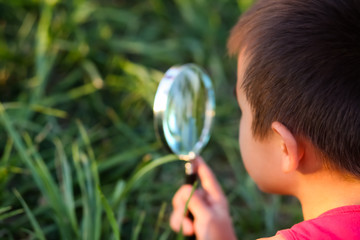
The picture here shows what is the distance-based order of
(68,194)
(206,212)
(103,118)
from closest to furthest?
(206,212) < (68,194) < (103,118)

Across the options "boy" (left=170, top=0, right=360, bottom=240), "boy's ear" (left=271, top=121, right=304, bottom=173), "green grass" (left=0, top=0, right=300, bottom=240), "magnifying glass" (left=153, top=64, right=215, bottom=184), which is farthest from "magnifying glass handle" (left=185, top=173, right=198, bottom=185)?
"boy's ear" (left=271, top=121, right=304, bottom=173)

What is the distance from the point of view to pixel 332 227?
109 cm

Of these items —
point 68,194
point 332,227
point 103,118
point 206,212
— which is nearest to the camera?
point 332,227

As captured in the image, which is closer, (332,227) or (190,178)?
(332,227)

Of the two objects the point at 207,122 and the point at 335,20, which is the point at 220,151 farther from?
the point at 335,20

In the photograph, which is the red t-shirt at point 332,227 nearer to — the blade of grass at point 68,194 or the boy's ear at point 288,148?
the boy's ear at point 288,148

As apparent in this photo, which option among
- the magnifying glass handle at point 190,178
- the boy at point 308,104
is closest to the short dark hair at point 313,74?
the boy at point 308,104

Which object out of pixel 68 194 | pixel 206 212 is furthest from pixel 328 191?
pixel 68 194

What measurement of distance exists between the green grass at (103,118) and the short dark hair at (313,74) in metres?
0.55

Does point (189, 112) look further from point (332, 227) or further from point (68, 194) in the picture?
point (332, 227)

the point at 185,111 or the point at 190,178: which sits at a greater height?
the point at 185,111

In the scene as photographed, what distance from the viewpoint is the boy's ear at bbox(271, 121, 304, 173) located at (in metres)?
1.14

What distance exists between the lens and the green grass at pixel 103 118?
1.62 meters

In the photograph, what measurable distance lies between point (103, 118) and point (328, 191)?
112 centimetres
